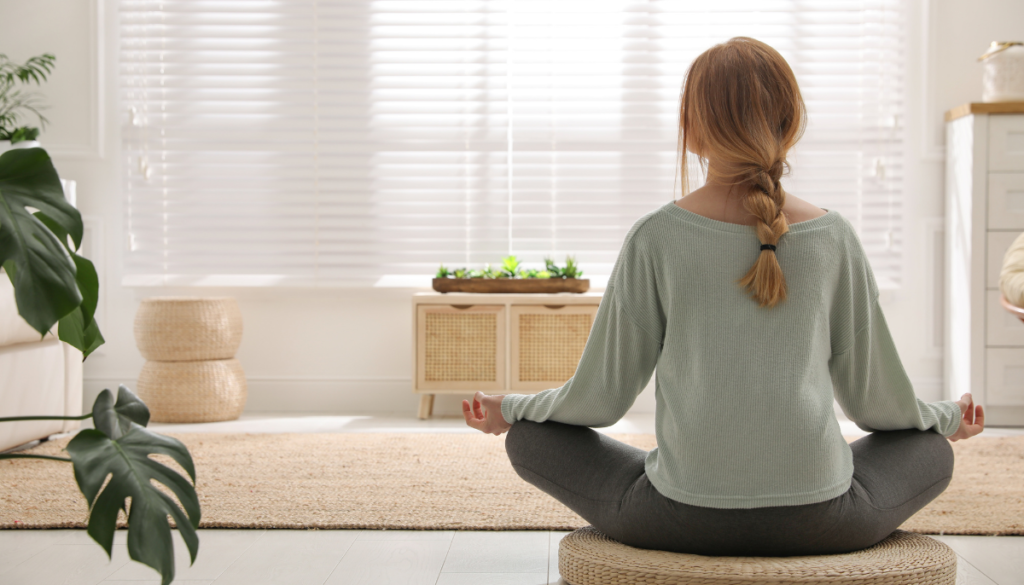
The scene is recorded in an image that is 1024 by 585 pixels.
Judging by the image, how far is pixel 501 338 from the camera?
319cm

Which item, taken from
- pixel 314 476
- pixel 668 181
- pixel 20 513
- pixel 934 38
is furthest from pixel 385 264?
pixel 934 38

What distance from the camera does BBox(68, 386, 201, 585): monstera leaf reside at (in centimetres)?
76

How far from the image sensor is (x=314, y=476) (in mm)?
2172

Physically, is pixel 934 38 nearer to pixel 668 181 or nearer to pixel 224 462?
pixel 668 181

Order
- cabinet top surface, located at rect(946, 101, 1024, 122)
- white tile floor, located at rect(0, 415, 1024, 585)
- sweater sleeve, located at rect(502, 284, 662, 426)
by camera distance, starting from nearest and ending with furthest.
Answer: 1. sweater sleeve, located at rect(502, 284, 662, 426)
2. white tile floor, located at rect(0, 415, 1024, 585)
3. cabinet top surface, located at rect(946, 101, 1024, 122)

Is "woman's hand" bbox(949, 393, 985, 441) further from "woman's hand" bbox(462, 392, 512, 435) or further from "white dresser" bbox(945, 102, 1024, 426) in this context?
"white dresser" bbox(945, 102, 1024, 426)

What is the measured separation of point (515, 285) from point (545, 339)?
0.25m

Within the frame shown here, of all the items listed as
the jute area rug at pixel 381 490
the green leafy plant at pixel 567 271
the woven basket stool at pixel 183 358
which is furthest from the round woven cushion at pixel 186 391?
the green leafy plant at pixel 567 271

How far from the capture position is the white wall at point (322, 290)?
11.4 ft

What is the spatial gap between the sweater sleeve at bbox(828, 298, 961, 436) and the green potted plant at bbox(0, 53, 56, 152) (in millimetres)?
3276

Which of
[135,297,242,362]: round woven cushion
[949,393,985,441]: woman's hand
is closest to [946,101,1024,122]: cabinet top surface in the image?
[949,393,985,441]: woman's hand

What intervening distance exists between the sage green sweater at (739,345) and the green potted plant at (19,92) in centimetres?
309

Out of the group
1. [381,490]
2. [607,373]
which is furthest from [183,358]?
[607,373]

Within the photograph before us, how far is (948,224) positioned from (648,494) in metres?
2.84
